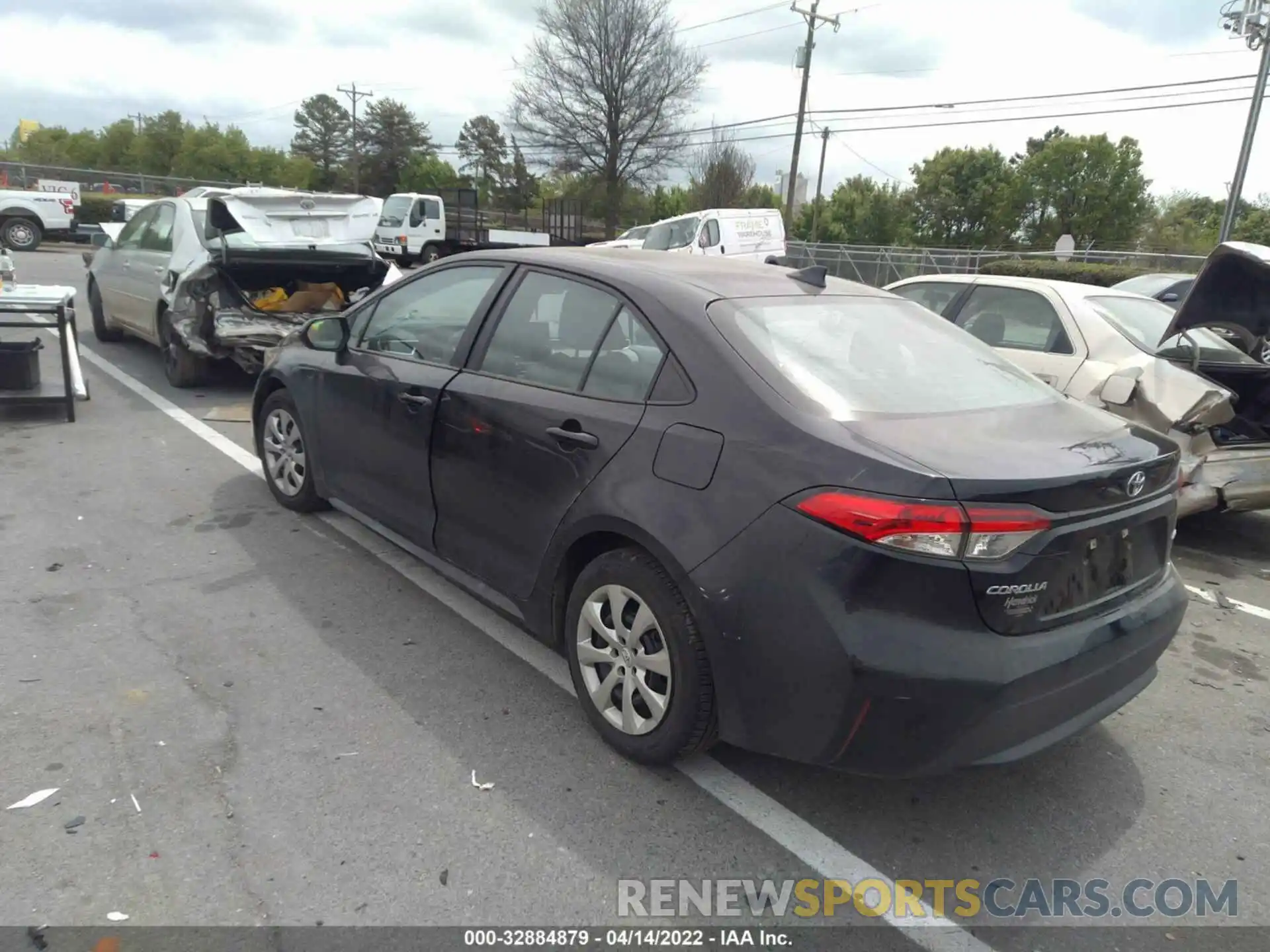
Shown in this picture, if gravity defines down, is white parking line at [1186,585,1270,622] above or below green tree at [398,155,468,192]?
below

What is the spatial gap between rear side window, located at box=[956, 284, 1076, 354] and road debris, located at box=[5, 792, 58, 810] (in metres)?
5.56

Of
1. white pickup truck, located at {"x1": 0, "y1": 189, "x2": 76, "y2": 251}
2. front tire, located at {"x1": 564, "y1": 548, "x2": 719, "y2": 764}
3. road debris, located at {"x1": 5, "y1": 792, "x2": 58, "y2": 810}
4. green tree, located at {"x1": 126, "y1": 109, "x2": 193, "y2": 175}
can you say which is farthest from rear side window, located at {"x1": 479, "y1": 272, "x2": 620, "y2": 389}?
green tree, located at {"x1": 126, "y1": 109, "x2": 193, "y2": 175}

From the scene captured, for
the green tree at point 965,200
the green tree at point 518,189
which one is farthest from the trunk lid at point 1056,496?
the green tree at point 965,200

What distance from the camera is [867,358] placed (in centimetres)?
303

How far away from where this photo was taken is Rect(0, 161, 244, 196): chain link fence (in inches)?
1237

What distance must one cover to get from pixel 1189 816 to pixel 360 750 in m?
2.76

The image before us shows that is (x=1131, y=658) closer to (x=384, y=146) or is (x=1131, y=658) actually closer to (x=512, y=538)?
(x=512, y=538)

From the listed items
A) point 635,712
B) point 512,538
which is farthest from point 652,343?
point 635,712

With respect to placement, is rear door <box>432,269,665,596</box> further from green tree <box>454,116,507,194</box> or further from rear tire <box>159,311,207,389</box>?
green tree <box>454,116,507,194</box>

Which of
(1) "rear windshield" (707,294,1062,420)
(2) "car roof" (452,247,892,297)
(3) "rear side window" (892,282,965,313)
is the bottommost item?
(1) "rear windshield" (707,294,1062,420)

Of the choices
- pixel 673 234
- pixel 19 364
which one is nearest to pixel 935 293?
pixel 19 364

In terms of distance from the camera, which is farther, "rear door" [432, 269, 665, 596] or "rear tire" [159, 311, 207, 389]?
"rear tire" [159, 311, 207, 389]

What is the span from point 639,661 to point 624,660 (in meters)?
0.08

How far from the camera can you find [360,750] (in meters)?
2.96
